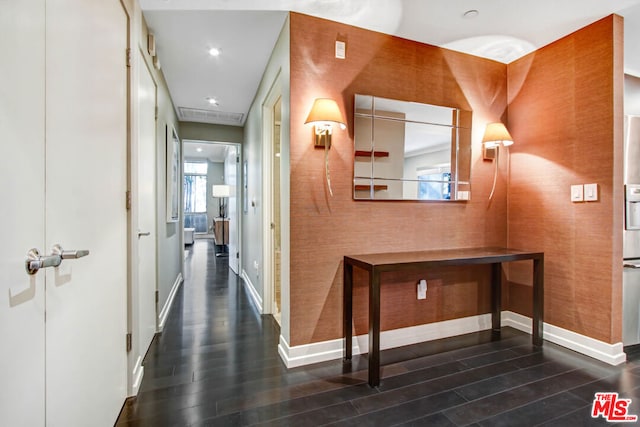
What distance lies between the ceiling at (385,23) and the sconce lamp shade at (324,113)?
2.16ft

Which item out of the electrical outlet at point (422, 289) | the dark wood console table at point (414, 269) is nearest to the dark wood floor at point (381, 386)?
the dark wood console table at point (414, 269)

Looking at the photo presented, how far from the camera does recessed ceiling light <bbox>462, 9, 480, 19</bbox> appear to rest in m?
2.12

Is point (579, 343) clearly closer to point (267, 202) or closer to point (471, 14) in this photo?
point (471, 14)

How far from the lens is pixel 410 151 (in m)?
2.49

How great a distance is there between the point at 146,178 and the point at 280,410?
1862 millimetres

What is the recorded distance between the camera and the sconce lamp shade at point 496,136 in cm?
256

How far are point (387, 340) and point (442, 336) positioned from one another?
0.55 metres

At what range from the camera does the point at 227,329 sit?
9.05ft

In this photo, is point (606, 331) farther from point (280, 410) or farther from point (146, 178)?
point (146, 178)
